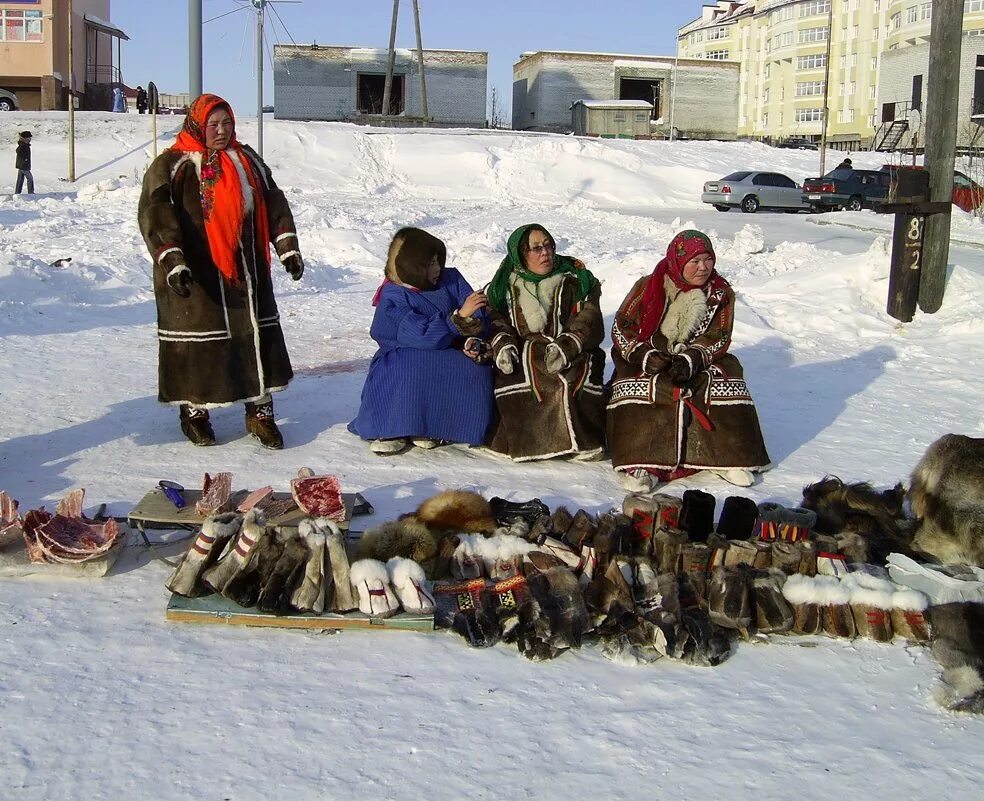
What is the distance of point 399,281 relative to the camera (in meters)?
4.68

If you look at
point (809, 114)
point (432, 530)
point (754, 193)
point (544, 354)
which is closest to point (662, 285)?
point (544, 354)

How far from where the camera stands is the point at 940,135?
8.33 m

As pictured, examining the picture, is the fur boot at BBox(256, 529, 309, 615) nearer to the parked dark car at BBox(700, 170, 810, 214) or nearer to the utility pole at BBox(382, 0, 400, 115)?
the parked dark car at BBox(700, 170, 810, 214)

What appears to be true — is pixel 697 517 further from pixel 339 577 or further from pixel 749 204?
pixel 749 204

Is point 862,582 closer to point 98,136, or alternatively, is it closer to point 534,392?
point 534,392

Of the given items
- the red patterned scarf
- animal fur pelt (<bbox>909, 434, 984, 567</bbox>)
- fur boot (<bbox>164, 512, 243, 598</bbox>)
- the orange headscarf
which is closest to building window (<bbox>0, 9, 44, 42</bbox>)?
the orange headscarf

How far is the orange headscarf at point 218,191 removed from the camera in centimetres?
442

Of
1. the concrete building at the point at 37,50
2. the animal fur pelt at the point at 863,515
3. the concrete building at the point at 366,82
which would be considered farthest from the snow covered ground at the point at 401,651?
the concrete building at the point at 366,82

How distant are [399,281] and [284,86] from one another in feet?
134

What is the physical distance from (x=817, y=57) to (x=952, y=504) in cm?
5954

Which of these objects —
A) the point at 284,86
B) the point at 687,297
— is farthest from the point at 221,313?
the point at 284,86

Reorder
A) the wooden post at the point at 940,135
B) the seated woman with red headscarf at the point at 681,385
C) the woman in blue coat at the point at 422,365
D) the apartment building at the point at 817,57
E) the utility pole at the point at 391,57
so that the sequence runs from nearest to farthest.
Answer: the seated woman with red headscarf at the point at 681,385 → the woman in blue coat at the point at 422,365 → the wooden post at the point at 940,135 → the utility pole at the point at 391,57 → the apartment building at the point at 817,57

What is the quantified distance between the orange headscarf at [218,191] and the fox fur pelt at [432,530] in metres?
1.77

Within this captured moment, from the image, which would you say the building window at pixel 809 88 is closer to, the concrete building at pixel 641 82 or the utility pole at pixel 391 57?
the concrete building at pixel 641 82
